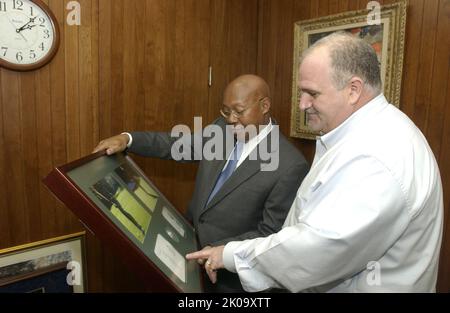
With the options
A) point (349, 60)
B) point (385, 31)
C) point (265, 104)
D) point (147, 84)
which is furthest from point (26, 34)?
point (385, 31)

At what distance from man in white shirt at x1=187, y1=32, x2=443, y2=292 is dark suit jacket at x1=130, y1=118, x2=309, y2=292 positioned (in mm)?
354

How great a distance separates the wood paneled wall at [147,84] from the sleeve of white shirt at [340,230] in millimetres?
868

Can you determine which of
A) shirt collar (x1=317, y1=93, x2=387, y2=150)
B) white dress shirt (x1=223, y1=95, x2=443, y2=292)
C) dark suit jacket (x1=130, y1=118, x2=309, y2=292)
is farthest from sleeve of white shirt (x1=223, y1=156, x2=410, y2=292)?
dark suit jacket (x1=130, y1=118, x2=309, y2=292)

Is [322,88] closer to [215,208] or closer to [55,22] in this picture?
[215,208]

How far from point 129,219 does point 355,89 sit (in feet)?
2.48

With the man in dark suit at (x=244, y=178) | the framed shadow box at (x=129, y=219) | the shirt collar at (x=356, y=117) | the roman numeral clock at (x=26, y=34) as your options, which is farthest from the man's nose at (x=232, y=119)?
the roman numeral clock at (x=26, y=34)

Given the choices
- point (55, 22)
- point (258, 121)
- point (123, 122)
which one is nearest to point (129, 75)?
point (123, 122)

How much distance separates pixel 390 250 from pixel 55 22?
1670 mm

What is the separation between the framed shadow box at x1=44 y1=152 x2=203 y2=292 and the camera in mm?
898

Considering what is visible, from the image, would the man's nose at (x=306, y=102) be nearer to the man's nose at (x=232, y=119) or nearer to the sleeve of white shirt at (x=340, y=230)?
the sleeve of white shirt at (x=340, y=230)

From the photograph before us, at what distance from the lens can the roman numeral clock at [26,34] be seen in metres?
1.54

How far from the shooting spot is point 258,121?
64.4 inches

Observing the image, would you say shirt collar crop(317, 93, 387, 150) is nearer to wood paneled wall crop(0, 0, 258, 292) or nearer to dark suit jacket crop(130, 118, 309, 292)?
dark suit jacket crop(130, 118, 309, 292)

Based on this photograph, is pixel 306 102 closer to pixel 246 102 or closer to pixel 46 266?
pixel 246 102
